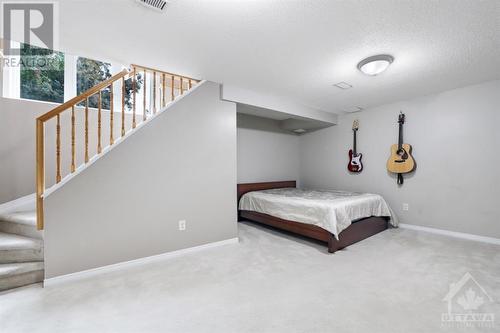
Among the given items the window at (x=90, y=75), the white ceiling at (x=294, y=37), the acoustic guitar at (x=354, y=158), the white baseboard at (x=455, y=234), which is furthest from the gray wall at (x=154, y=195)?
the white baseboard at (x=455, y=234)

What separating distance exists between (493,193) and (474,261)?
4.15 feet

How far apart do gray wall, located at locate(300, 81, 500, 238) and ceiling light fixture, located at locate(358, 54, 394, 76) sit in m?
1.88

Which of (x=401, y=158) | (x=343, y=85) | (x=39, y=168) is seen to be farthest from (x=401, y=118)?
(x=39, y=168)

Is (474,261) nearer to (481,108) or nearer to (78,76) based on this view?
(481,108)

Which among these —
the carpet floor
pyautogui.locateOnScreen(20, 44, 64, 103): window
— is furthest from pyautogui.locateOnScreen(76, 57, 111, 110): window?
the carpet floor

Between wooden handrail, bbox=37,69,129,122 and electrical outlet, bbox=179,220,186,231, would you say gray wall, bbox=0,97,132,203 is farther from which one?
electrical outlet, bbox=179,220,186,231

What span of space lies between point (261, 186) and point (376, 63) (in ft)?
10.3

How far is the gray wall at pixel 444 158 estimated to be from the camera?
127 inches

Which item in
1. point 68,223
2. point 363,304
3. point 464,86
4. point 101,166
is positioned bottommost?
point 363,304

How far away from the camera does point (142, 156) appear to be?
2.68 meters

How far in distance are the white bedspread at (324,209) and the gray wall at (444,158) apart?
569 millimetres

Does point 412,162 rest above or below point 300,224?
above

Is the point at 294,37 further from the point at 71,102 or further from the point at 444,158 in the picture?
the point at 444,158

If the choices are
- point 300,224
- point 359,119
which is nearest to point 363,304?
point 300,224
